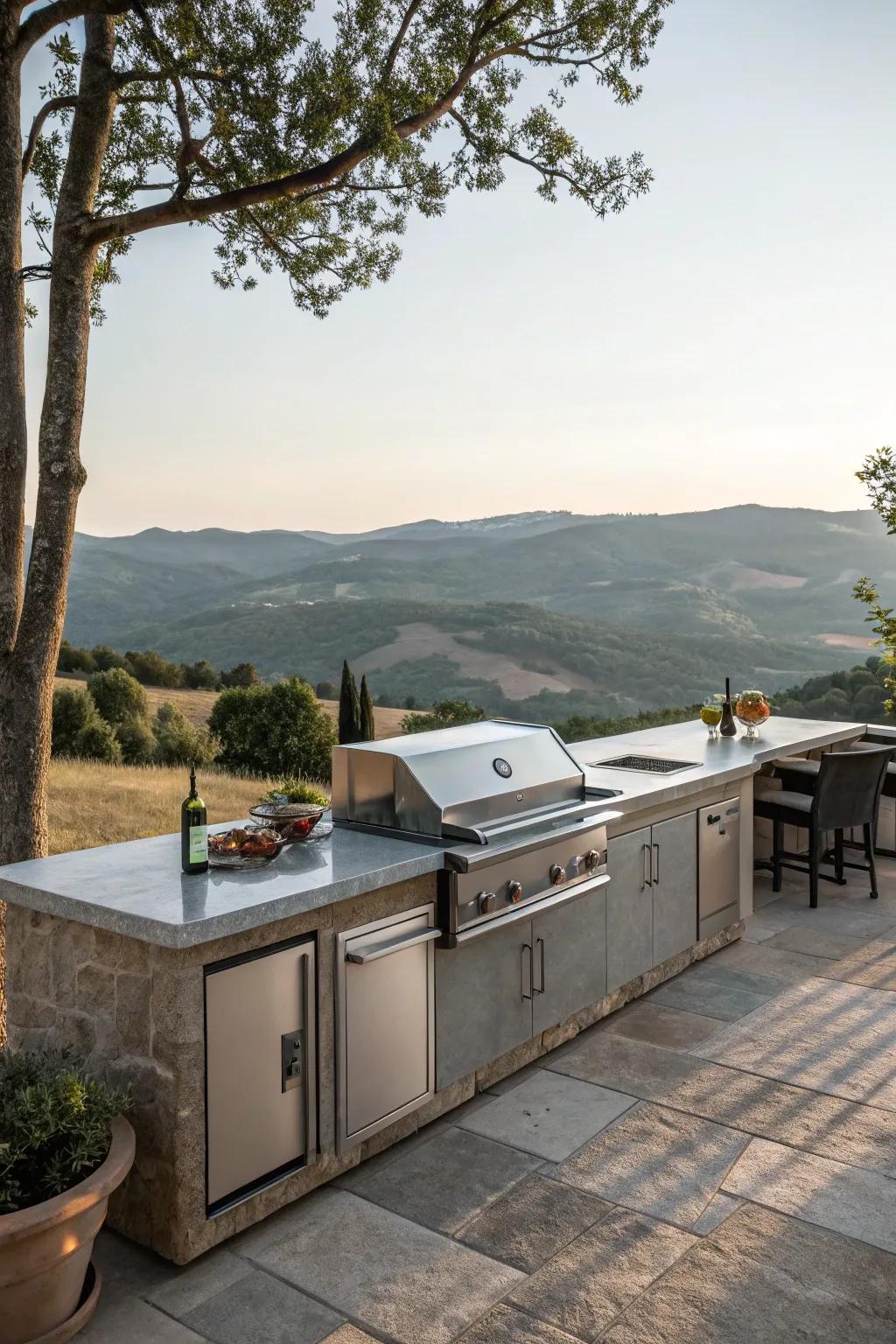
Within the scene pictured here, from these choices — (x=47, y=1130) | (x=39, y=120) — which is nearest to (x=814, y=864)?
(x=47, y=1130)

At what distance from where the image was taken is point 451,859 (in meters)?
2.61

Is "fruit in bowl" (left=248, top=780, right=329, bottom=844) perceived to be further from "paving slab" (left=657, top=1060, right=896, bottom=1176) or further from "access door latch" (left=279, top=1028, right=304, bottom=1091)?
"paving slab" (left=657, top=1060, right=896, bottom=1176)

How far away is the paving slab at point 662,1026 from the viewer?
3.35 m

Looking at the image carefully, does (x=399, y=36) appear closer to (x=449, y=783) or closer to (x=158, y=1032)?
(x=449, y=783)

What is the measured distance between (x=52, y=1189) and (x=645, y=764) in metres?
3.14

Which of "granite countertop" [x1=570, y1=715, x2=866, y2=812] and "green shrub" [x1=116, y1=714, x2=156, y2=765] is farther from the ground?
"granite countertop" [x1=570, y1=715, x2=866, y2=812]

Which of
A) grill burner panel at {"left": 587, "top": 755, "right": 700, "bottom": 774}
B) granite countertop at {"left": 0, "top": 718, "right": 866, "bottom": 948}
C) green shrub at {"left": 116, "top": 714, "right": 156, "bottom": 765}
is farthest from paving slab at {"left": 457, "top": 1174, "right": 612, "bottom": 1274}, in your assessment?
green shrub at {"left": 116, "top": 714, "right": 156, "bottom": 765}

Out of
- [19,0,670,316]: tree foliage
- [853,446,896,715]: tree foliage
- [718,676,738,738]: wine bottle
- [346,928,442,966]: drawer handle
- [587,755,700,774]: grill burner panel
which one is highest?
[19,0,670,316]: tree foliage

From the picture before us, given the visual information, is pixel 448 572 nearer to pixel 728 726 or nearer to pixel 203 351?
pixel 203 351

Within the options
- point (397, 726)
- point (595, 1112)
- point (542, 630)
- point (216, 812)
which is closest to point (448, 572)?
point (542, 630)

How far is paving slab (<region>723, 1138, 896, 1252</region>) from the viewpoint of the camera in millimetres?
2262

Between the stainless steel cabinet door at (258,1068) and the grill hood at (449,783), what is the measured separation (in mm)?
622

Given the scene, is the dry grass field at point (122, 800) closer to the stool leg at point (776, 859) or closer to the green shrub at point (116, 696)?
the green shrub at point (116, 696)

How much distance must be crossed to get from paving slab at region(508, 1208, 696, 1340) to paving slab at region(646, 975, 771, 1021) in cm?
143
